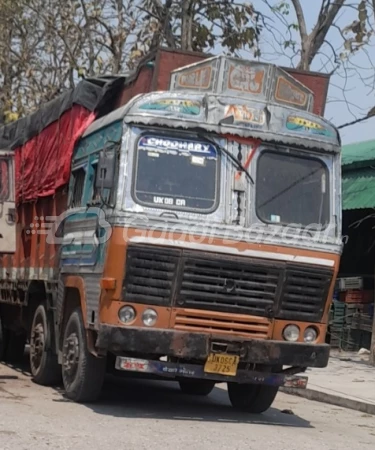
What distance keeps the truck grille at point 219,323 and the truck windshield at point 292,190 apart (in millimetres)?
1026

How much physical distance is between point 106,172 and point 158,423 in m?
2.44

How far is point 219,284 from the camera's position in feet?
30.1

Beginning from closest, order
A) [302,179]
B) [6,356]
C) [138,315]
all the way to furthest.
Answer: [138,315] < [302,179] < [6,356]

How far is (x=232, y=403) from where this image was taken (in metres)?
11.0

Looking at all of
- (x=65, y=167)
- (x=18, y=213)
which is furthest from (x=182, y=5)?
(x=65, y=167)

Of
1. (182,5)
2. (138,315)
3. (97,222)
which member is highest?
(182,5)

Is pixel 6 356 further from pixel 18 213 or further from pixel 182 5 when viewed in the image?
pixel 182 5

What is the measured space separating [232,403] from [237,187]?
295 centimetres

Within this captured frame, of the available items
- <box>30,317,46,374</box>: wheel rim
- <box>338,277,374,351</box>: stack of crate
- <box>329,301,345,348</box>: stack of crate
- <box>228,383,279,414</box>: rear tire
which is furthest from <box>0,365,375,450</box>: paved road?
<box>329,301,345,348</box>: stack of crate

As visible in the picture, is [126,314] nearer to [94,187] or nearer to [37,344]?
[94,187]

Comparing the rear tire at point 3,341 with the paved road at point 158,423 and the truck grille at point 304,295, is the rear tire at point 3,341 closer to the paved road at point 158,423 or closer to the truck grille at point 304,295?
the paved road at point 158,423

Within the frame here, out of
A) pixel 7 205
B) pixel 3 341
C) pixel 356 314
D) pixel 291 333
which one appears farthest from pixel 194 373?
pixel 356 314

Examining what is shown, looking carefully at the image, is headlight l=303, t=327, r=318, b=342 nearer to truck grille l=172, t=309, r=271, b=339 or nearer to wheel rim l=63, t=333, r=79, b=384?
truck grille l=172, t=309, r=271, b=339

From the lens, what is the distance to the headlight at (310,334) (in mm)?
9586
